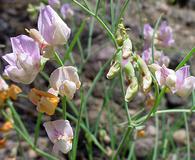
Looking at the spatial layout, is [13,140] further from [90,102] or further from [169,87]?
[169,87]

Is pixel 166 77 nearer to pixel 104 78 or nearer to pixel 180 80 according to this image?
pixel 180 80

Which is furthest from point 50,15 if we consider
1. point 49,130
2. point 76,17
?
point 76,17

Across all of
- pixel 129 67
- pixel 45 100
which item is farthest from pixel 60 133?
pixel 129 67

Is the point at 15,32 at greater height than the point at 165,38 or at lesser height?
lesser

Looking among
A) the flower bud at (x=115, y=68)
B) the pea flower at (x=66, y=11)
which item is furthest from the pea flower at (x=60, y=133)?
the pea flower at (x=66, y=11)

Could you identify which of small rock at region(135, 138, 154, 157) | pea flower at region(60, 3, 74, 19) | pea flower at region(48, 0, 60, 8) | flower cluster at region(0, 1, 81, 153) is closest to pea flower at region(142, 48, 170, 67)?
pea flower at region(48, 0, 60, 8)
